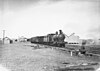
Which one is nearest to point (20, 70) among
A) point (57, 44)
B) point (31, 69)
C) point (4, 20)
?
point (31, 69)

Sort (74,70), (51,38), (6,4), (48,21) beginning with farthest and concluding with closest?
(51,38)
(48,21)
(6,4)
(74,70)

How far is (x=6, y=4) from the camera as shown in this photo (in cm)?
659

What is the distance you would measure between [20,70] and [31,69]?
589mm

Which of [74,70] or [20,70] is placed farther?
[20,70]

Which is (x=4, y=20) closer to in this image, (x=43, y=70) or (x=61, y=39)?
(x=43, y=70)

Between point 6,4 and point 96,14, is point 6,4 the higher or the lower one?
the higher one

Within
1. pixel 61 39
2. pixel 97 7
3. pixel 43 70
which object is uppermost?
pixel 97 7

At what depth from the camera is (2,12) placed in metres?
7.05

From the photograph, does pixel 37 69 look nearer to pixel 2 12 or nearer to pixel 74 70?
pixel 74 70

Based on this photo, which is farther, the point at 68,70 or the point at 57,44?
the point at 57,44

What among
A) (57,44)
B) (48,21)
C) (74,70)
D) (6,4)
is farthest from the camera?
(57,44)

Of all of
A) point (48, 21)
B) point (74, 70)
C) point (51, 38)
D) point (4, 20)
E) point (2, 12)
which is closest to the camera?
point (74, 70)

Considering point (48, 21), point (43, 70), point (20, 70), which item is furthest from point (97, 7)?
point (20, 70)

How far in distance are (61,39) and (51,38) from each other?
4.31 meters
